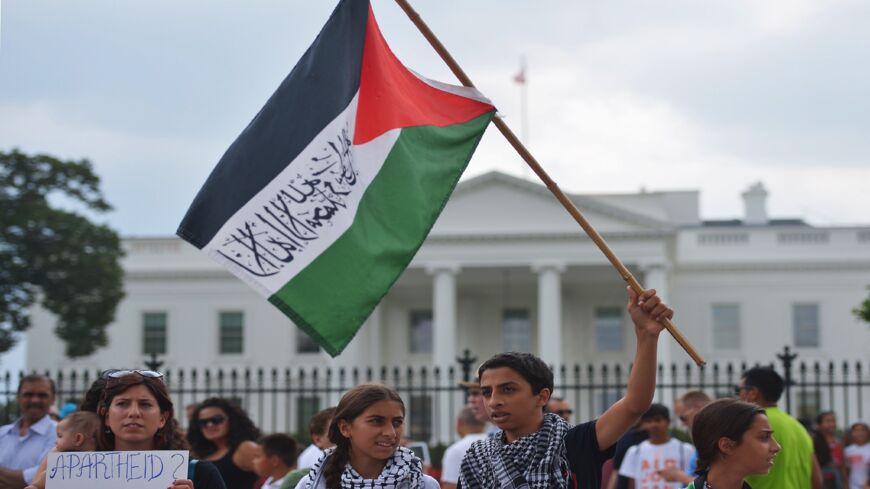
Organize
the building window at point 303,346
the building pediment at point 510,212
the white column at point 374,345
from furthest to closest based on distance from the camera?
1. the building window at point 303,346
2. the white column at point 374,345
3. the building pediment at point 510,212

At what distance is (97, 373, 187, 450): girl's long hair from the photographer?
14.9 ft

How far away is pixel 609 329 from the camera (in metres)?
47.8

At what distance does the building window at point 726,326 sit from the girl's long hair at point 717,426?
145ft

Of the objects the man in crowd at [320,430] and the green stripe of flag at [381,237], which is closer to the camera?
the green stripe of flag at [381,237]

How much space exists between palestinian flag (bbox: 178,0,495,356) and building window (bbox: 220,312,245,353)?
4501 cm

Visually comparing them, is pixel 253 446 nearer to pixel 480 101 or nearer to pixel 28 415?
pixel 28 415

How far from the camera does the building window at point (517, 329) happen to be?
47938 millimetres

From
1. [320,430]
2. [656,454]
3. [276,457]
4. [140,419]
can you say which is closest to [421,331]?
[656,454]

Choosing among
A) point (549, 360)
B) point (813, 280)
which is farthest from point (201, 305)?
point (813, 280)

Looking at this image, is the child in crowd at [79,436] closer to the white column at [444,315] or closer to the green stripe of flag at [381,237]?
the green stripe of flag at [381,237]

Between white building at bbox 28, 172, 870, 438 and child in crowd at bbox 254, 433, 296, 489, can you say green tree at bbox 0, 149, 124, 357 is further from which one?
child in crowd at bbox 254, 433, 296, 489

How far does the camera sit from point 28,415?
773 cm

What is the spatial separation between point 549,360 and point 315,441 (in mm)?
37203

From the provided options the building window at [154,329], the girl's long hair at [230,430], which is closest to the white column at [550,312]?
the building window at [154,329]
